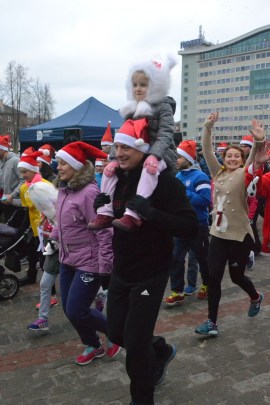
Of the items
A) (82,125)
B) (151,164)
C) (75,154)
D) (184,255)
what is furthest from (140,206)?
(82,125)

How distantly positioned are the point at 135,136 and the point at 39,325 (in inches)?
99.6

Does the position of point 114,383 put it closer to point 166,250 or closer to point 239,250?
point 166,250

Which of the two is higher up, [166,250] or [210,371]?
[166,250]

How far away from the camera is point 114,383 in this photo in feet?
11.0

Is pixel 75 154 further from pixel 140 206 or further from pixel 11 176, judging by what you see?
pixel 11 176

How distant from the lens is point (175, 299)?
203 inches

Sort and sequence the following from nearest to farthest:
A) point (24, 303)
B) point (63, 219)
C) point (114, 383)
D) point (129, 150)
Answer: point (129, 150) → point (114, 383) → point (63, 219) → point (24, 303)

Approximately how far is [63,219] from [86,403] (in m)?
1.45

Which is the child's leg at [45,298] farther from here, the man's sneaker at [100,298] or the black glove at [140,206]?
the black glove at [140,206]

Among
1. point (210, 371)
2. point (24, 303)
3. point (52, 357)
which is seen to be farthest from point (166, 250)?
point (24, 303)

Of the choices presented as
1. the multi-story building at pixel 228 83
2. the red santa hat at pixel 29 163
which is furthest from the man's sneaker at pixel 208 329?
the multi-story building at pixel 228 83

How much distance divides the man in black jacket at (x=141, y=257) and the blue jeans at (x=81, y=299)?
2.30 ft

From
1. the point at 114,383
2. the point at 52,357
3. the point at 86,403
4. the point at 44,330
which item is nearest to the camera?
the point at 86,403

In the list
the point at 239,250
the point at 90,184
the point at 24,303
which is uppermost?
the point at 90,184
